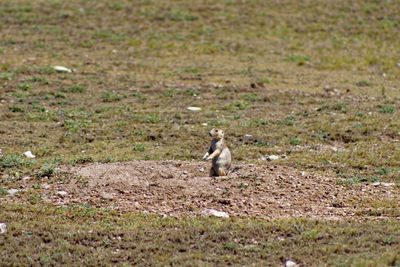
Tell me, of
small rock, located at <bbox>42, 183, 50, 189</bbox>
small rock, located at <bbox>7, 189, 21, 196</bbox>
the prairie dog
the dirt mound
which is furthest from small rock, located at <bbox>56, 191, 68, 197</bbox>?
the prairie dog

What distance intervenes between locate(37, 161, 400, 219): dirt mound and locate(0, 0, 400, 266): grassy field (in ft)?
1.32

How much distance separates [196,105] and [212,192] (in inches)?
279

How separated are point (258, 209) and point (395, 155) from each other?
4.70 metres

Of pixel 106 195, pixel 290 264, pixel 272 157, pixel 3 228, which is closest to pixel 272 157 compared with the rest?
pixel 272 157

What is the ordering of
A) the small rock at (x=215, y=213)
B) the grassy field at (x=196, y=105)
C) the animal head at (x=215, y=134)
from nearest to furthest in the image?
the grassy field at (x=196, y=105)
the small rock at (x=215, y=213)
the animal head at (x=215, y=134)

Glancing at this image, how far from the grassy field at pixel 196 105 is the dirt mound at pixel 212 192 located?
40 centimetres

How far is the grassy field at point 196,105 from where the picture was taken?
6949mm

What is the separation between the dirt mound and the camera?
827 centimetres

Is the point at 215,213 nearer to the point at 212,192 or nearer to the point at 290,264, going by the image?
the point at 212,192

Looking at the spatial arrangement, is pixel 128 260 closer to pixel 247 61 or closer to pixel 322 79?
pixel 322 79

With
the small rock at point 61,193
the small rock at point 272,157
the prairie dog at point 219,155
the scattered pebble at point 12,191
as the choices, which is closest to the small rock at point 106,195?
the small rock at point 61,193

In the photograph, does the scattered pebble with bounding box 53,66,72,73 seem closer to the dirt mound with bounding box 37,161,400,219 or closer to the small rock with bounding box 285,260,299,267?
the dirt mound with bounding box 37,161,400,219

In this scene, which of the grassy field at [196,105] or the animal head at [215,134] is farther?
the animal head at [215,134]

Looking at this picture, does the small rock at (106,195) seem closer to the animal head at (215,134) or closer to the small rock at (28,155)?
the animal head at (215,134)
